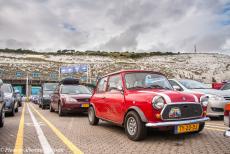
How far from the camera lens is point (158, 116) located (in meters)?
6.12

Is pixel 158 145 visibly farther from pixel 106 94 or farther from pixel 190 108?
pixel 106 94

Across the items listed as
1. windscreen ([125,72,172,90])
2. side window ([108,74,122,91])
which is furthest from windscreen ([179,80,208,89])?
side window ([108,74,122,91])

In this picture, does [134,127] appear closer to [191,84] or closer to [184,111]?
[184,111]

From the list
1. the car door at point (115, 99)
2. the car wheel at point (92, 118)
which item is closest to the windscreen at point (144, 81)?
the car door at point (115, 99)

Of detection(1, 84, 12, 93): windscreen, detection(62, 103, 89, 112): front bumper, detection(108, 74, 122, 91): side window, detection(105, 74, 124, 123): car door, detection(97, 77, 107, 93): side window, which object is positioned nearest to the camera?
detection(105, 74, 124, 123): car door

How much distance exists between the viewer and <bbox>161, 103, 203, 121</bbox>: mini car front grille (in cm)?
614

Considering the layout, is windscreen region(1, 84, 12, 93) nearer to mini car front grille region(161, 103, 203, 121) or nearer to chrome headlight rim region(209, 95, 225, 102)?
chrome headlight rim region(209, 95, 225, 102)

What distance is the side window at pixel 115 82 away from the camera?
7.63 metres

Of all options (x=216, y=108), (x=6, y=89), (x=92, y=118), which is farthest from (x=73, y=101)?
(x=216, y=108)

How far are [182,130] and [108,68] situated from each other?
7254cm

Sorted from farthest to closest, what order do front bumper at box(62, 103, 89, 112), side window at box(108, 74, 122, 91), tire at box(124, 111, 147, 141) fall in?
front bumper at box(62, 103, 89, 112) < side window at box(108, 74, 122, 91) < tire at box(124, 111, 147, 141)

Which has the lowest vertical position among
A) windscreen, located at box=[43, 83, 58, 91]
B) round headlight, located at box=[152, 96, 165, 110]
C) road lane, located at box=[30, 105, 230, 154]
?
road lane, located at box=[30, 105, 230, 154]

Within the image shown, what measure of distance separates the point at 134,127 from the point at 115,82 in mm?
1741

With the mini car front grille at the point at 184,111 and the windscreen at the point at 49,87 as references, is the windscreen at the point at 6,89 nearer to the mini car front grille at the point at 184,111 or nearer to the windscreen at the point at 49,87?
the windscreen at the point at 49,87
